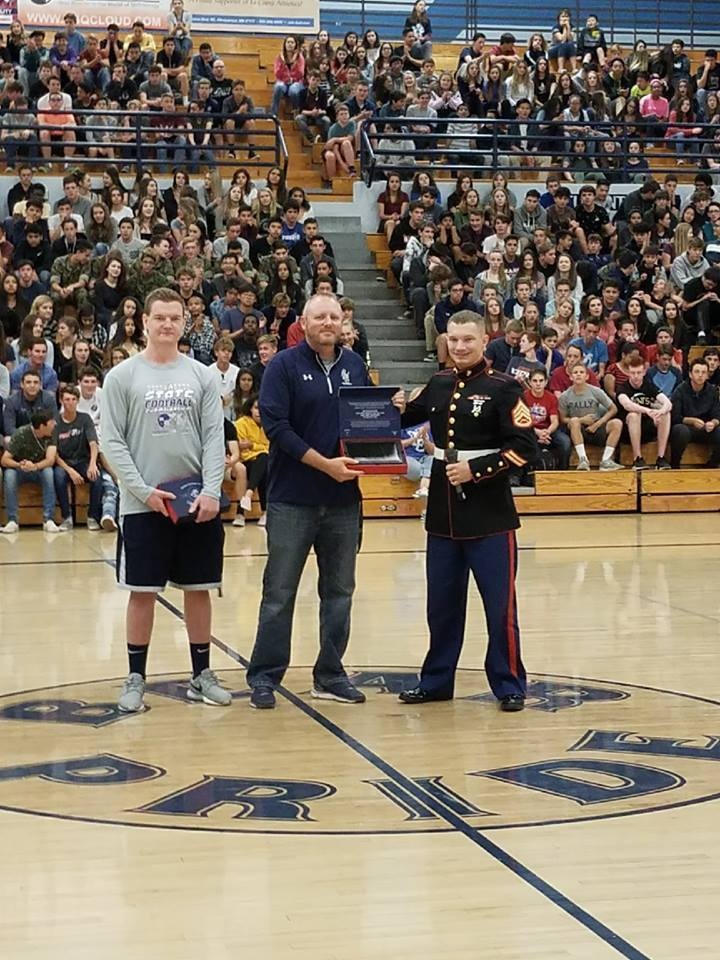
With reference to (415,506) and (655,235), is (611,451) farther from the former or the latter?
(655,235)

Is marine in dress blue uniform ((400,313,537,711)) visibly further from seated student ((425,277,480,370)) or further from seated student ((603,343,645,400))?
seated student ((425,277,480,370))

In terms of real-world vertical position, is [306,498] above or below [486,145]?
below

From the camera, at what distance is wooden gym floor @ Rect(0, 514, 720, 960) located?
4270mm

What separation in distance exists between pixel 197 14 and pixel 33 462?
9.61 m

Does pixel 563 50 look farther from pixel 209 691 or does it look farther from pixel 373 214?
pixel 209 691

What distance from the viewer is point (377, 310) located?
19.5 metres

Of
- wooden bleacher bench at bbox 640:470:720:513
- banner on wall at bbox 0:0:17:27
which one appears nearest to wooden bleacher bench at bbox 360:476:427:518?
wooden bleacher bench at bbox 640:470:720:513

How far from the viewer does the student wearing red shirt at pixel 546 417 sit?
15938 mm

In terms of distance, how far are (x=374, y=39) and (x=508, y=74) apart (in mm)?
1974

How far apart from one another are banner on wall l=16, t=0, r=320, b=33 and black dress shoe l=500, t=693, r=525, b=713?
53.1 feet

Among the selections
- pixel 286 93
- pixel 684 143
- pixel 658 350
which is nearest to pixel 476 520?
pixel 658 350

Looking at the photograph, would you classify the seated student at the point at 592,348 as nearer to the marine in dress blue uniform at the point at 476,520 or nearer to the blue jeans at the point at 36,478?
the blue jeans at the point at 36,478

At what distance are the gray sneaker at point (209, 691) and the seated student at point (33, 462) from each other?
718 cm

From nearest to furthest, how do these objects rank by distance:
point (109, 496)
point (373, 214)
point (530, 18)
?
point (109, 496) < point (373, 214) < point (530, 18)
